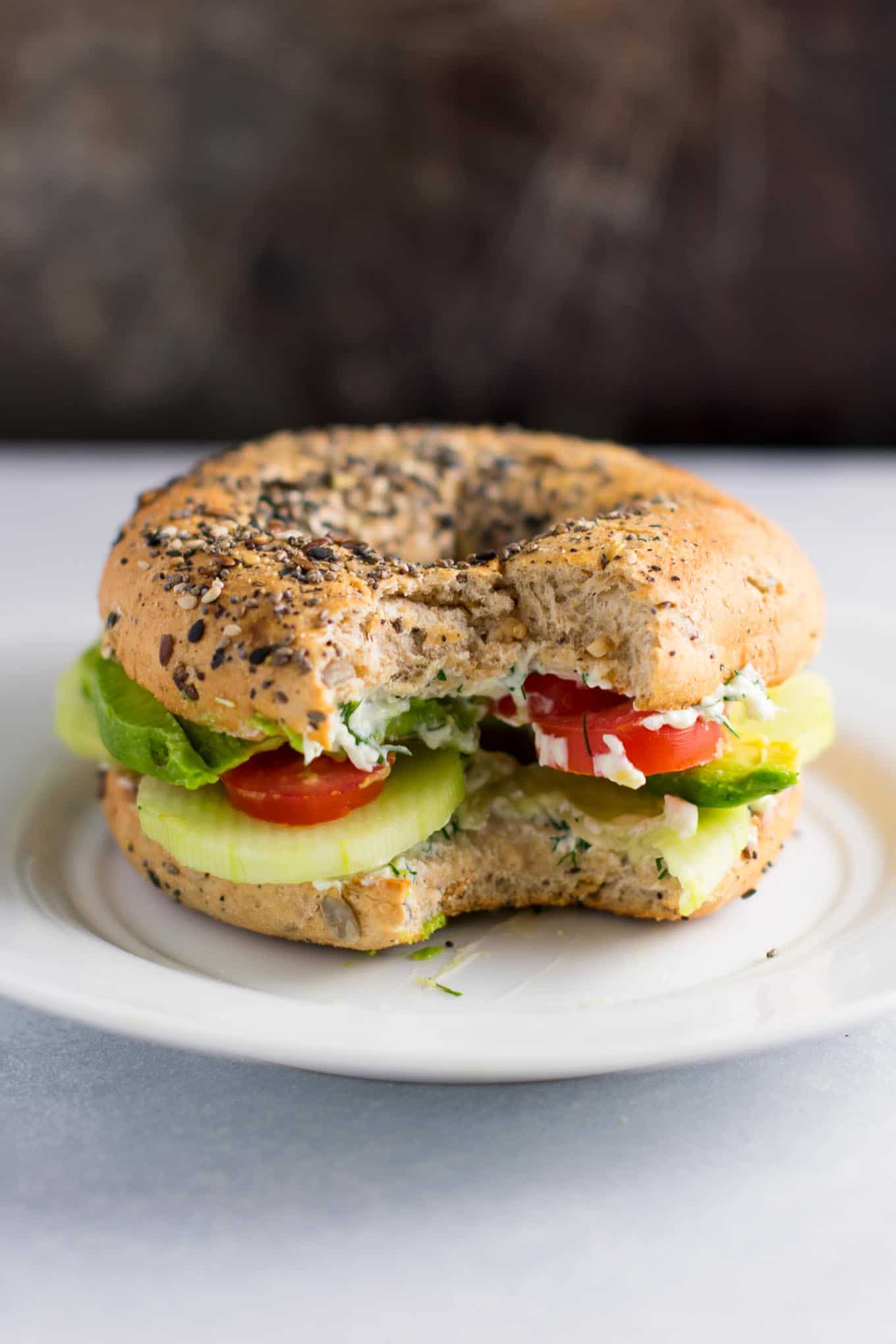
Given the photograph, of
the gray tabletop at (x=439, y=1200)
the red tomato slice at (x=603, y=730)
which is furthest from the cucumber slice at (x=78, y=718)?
the red tomato slice at (x=603, y=730)

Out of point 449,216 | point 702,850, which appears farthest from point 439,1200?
point 449,216

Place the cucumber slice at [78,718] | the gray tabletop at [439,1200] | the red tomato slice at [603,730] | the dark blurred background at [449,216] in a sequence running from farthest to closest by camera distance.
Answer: the dark blurred background at [449,216] → the cucumber slice at [78,718] → the red tomato slice at [603,730] → the gray tabletop at [439,1200]

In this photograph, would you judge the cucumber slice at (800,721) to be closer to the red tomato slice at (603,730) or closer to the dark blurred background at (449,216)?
the red tomato slice at (603,730)

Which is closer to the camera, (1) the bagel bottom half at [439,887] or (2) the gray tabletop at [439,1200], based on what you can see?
(2) the gray tabletop at [439,1200]

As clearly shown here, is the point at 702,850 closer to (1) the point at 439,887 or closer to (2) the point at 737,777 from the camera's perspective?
(2) the point at 737,777

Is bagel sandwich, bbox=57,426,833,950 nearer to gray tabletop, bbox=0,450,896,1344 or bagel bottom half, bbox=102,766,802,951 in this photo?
bagel bottom half, bbox=102,766,802,951

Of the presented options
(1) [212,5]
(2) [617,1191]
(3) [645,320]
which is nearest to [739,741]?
(2) [617,1191]

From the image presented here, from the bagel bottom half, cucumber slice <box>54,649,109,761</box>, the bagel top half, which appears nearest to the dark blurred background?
the bagel top half
